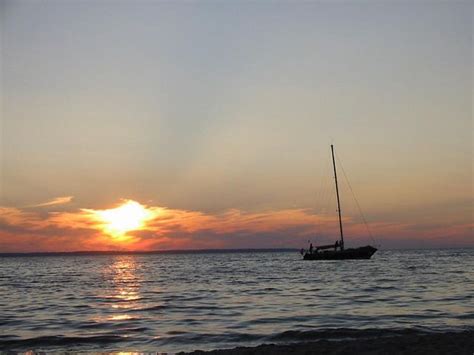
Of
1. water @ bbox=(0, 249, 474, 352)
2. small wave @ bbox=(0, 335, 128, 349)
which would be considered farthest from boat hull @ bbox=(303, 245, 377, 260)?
small wave @ bbox=(0, 335, 128, 349)

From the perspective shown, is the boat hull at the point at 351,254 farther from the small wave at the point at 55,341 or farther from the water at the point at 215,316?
the small wave at the point at 55,341

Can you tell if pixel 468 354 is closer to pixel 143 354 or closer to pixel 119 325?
pixel 143 354

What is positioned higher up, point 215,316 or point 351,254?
point 351,254

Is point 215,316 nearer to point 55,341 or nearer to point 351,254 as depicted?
point 55,341

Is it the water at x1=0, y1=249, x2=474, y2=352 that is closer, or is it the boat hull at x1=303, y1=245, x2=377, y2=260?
the water at x1=0, y1=249, x2=474, y2=352

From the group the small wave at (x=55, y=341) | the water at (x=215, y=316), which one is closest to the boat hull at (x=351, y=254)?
the water at (x=215, y=316)

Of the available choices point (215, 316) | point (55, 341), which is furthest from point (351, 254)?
point (55, 341)

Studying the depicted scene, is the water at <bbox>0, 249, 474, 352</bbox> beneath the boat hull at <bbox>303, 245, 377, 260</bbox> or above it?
beneath

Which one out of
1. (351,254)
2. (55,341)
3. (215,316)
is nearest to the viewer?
(55,341)

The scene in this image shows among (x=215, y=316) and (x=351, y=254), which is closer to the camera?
(x=215, y=316)

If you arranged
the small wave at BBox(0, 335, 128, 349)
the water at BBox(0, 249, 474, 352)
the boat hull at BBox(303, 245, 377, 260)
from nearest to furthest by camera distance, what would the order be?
the small wave at BBox(0, 335, 128, 349) < the water at BBox(0, 249, 474, 352) < the boat hull at BBox(303, 245, 377, 260)

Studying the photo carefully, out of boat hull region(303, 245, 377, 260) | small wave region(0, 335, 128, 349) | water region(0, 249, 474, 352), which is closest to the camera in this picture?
small wave region(0, 335, 128, 349)

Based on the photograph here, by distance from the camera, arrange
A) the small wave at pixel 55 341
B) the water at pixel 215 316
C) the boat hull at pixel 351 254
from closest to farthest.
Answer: the small wave at pixel 55 341
the water at pixel 215 316
the boat hull at pixel 351 254

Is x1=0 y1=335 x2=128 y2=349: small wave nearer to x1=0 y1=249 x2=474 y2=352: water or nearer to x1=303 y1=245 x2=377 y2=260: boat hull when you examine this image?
x1=0 y1=249 x2=474 y2=352: water
